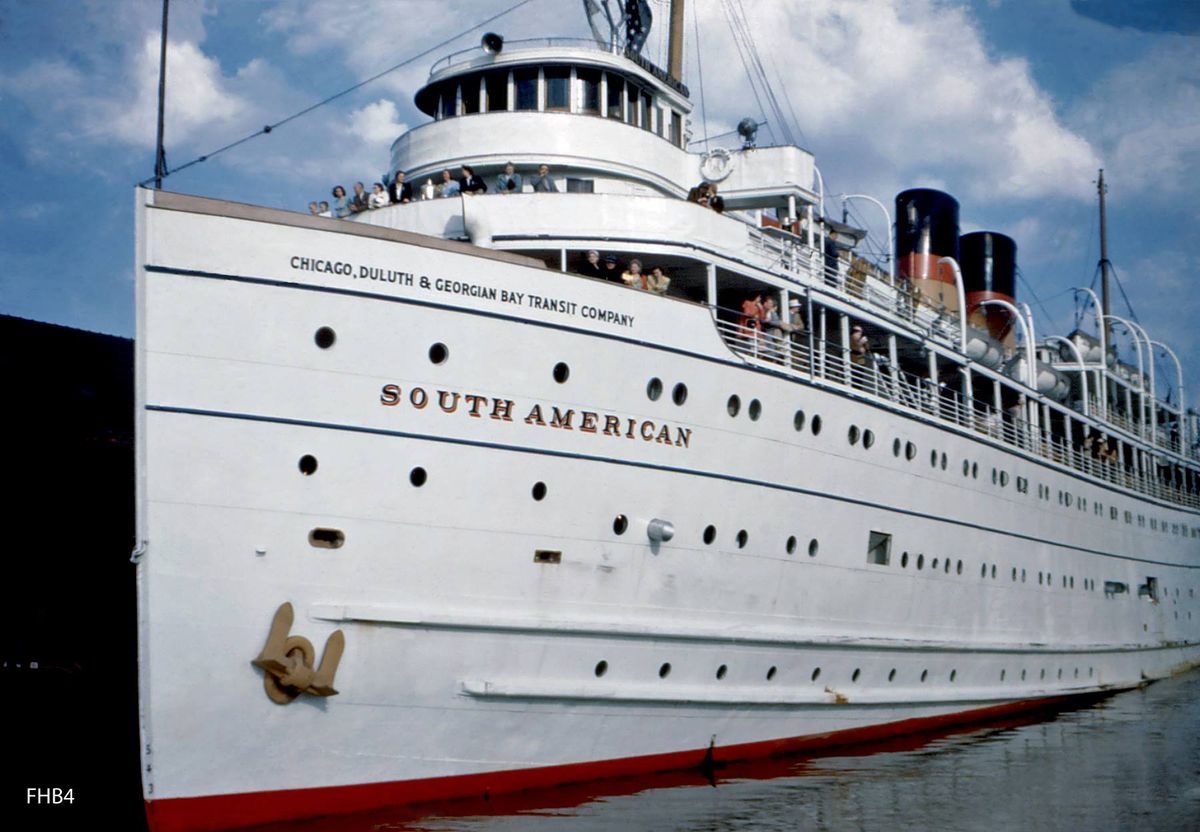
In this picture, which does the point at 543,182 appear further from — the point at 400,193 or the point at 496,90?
the point at 496,90

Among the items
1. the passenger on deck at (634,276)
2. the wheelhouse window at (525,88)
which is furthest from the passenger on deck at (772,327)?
the wheelhouse window at (525,88)

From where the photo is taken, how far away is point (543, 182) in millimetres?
13359

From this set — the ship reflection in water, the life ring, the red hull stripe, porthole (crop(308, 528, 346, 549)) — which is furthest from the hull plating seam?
the life ring

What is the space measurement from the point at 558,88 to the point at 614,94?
819mm

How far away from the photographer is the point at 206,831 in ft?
28.9

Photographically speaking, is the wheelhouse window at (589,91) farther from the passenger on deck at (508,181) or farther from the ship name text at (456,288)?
the ship name text at (456,288)

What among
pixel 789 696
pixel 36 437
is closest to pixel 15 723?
pixel 36 437

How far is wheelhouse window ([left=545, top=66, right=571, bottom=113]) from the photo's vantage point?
14555 mm

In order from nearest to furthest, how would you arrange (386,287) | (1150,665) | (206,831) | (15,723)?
(206,831) < (386,287) < (15,723) < (1150,665)

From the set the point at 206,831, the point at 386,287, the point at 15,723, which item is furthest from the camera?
the point at 15,723

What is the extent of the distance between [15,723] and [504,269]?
6.94m

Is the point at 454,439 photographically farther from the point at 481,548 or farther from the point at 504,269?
the point at 504,269

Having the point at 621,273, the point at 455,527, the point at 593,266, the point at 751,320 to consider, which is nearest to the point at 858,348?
the point at 751,320

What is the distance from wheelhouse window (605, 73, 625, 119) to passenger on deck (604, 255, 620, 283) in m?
3.53
